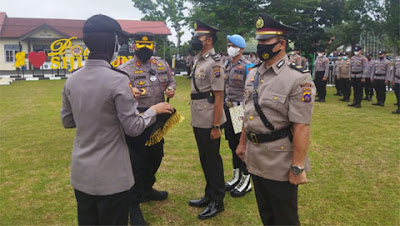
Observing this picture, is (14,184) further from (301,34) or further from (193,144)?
(301,34)

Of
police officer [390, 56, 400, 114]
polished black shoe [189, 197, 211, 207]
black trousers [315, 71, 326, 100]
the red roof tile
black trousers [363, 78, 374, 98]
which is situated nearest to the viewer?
polished black shoe [189, 197, 211, 207]

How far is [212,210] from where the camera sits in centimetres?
365

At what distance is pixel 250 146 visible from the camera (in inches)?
100

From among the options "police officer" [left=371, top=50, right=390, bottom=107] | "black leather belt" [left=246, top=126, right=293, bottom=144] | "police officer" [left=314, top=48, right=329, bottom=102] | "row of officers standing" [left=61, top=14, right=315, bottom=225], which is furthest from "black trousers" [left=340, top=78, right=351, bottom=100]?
"black leather belt" [left=246, top=126, right=293, bottom=144]

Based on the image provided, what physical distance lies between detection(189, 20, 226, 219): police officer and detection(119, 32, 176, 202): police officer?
0.40 m

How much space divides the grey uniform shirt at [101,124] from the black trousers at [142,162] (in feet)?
4.44

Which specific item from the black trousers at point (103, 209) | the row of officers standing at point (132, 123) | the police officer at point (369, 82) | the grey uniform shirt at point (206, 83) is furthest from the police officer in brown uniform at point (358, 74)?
the black trousers at point (103, 209)

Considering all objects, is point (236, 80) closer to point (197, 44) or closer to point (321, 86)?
point (197, 44)

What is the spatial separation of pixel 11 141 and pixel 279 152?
248 inches

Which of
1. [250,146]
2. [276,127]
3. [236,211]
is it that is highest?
[276,127]

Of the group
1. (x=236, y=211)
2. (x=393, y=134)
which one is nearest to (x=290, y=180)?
(x=236, y=211)

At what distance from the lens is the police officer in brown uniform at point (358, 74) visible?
1107 centimetres

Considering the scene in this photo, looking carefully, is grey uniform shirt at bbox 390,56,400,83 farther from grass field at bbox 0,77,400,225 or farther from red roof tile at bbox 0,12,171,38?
red roof tile at bbox 0,12,171,38

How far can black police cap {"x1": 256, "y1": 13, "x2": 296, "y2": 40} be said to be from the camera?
2.39 metres
